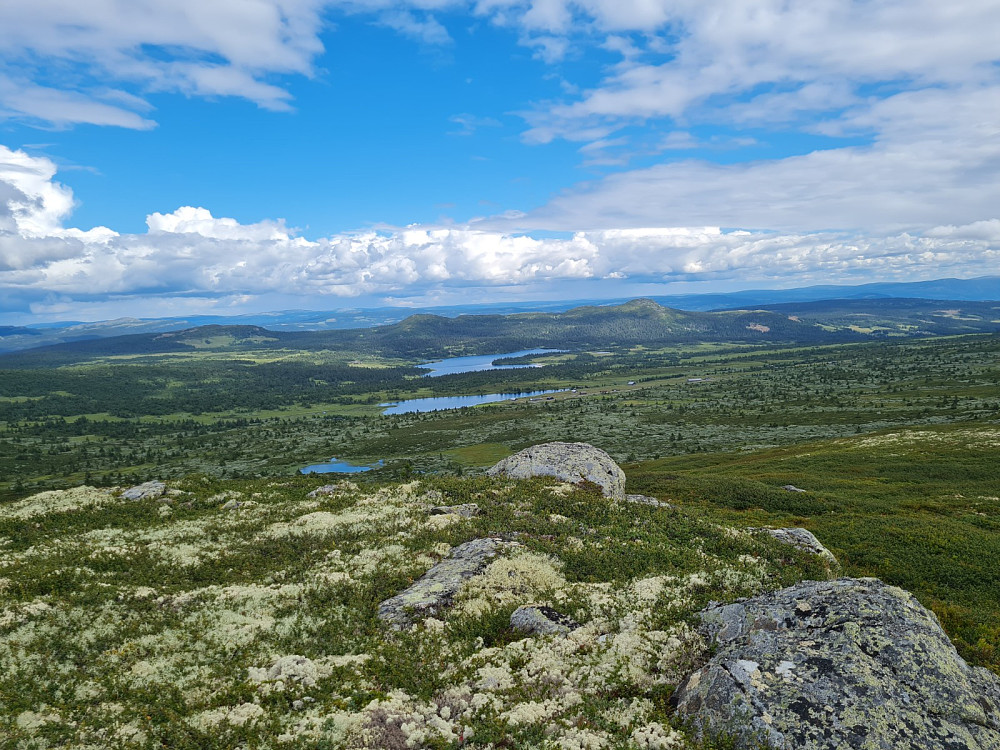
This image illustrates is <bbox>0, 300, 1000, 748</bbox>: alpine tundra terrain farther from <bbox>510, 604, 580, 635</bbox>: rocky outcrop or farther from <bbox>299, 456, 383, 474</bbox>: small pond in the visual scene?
<bbox>299, 456, 383, 474</bbox>: small pond

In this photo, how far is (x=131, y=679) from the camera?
53.6ft

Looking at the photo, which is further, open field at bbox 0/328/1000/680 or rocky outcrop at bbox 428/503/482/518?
rocky outcrop at bbox 428/503/482/518

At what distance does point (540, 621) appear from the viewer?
18719mm

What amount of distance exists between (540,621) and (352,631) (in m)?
7.69

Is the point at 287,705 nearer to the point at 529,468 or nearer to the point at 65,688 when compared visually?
the point at 65,688

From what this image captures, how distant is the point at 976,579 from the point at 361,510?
3777 cm

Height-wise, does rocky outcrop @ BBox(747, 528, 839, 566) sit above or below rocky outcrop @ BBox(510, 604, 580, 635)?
below

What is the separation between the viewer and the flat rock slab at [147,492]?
43.1 meters

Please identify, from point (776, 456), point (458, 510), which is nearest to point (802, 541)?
point (458, 510)

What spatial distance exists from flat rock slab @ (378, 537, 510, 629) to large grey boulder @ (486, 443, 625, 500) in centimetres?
1724

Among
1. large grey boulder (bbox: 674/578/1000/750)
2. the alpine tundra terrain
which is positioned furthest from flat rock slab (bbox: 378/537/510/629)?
large grey boulder (bbox: 674/578/1000/750)

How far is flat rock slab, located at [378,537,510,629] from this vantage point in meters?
20.6

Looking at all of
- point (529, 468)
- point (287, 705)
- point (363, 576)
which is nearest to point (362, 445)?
point (529, 468)

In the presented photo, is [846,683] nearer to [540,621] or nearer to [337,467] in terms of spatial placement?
[540,621]
